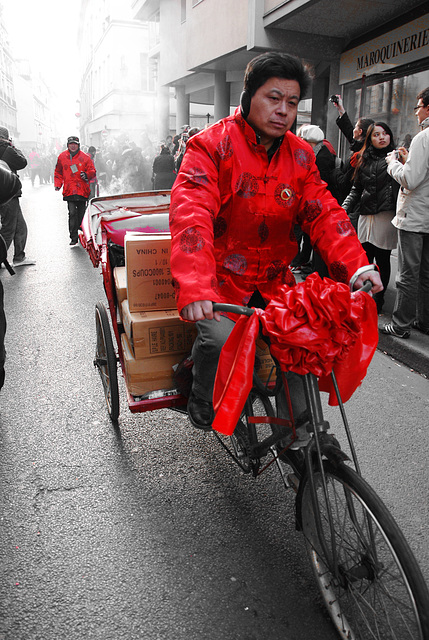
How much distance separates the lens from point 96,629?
2.07 metres

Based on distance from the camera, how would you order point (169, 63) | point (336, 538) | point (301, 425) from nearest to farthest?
point (336, 538) < point (301, 425) < point (169, 63)

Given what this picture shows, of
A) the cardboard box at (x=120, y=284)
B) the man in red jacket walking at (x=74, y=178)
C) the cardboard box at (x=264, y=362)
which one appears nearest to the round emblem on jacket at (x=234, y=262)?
the cardboard box at (x=264, y=362)

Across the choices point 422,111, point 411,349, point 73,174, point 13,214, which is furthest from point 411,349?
point 73,174

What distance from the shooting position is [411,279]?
5090 mm

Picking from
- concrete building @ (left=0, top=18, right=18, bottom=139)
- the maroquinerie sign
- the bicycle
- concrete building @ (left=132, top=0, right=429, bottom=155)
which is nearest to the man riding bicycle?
the bicycle

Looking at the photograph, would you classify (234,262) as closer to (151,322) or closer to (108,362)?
(151,322)

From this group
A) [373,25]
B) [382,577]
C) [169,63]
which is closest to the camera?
[382,577]

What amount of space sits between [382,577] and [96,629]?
110cm

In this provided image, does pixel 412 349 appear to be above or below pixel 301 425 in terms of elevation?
below

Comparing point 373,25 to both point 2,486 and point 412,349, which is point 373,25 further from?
point 2,486

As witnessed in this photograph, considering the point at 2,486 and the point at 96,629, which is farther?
the point at 2,486

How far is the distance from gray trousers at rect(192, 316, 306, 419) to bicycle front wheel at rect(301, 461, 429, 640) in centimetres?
36

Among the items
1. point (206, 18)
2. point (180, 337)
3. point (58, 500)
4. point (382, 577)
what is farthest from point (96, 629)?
point (206, 18)

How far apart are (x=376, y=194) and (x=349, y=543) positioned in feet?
15.0
